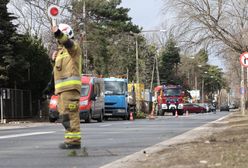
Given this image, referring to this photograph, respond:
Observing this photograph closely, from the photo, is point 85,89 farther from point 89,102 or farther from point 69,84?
point 69,84

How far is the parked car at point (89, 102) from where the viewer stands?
27.8 meters

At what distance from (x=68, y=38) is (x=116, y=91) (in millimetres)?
27098

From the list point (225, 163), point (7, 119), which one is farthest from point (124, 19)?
point (225, 163)

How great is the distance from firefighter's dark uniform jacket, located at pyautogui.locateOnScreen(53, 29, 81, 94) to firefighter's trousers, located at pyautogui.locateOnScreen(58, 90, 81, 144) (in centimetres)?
12

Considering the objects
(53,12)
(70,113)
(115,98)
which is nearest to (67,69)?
(70,113)

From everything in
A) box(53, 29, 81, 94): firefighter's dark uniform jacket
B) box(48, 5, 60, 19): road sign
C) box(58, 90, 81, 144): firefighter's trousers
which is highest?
box(48, 5, 60, 19): road sign

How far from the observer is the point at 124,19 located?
2657 inches

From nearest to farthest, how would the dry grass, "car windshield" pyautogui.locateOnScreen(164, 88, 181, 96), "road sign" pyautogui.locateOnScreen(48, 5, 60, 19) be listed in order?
the dry grass
"road sign" pyautogui.locateOnScreen(48, 5, 60, 19)
"car windshield" pyautogui.locateOnScreen(164, 88, 181, 96)

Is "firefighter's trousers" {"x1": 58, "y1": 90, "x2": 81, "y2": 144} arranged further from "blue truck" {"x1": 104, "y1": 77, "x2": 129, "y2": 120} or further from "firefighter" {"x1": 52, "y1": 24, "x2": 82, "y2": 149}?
"blue truck" {"x1": 104, "y1": 77, "x2": 129, "y2": 120}

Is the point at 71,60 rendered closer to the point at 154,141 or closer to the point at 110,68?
the point at 154,141

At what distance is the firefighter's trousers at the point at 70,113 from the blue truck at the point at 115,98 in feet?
86.1

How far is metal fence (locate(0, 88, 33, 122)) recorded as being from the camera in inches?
1369

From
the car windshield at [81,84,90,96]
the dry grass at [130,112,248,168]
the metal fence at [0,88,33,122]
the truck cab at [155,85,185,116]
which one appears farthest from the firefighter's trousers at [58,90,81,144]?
the truck cab at [155,85,185,116]

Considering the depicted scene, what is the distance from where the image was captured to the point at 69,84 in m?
9.73
